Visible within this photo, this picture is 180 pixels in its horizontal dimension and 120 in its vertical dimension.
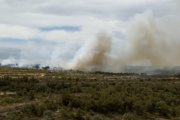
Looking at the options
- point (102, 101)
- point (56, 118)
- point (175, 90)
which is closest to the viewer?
point (56, 118)

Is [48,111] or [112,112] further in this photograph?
[112,112]

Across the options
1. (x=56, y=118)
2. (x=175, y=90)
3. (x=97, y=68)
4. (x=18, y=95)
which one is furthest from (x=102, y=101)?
(x=97, y=68)

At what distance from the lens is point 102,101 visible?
3316cm

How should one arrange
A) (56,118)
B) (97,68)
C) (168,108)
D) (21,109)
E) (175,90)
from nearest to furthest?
(56,118) → (21,109) → (168,108) → (175,90) → (97,68)

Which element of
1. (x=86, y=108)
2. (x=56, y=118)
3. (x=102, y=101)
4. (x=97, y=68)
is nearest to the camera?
(x=56, y=118)

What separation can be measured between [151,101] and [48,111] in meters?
16.5

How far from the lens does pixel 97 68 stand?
120625mm

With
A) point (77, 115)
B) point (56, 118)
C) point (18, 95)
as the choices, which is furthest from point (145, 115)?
point (18, 95)

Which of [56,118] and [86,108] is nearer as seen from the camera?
[56,118]

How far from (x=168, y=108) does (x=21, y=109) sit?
19155mm

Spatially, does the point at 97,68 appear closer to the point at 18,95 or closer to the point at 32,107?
the point at 18,95

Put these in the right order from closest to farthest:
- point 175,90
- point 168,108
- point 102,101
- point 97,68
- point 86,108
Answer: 1. point 86,108
2. point 102,101
3. point 168,108
4. point 175,90
5. point 97,68

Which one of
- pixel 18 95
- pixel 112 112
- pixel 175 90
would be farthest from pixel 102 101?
pixel 175 90

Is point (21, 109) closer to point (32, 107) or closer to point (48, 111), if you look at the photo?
point (32, 107)
